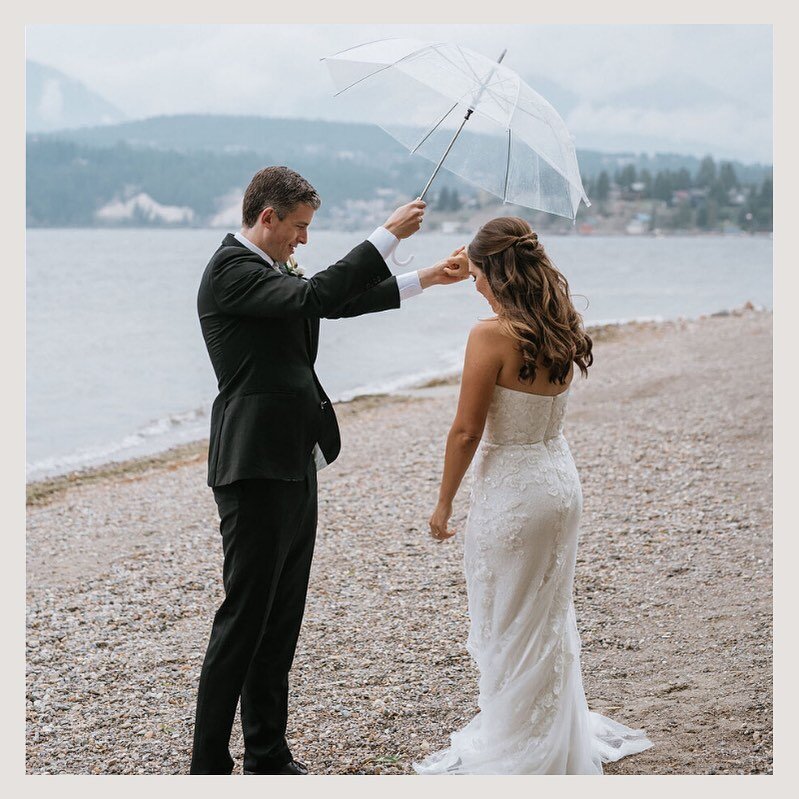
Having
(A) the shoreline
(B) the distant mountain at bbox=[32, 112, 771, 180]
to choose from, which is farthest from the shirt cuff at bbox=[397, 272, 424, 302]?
(B) the distant mountain at bbox=[32, 112, 771, 180]

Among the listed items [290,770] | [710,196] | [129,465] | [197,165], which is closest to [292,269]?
[290,770]

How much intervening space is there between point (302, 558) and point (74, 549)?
17.4ft

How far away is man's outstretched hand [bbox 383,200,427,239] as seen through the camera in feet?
12.8

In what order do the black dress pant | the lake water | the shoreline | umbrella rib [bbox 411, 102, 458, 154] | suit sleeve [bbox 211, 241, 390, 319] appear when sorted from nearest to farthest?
1. suit sleeve [bbox 211, 241, 390, 319]
2. the black dress pant
3. umbrella rib [bbox 411, 102, 458, 154]
4. the shoreline
5. the lake water

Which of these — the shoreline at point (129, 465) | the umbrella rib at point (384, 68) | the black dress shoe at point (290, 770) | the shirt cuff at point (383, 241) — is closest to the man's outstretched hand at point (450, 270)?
the shirt cuff at point (383, 241)

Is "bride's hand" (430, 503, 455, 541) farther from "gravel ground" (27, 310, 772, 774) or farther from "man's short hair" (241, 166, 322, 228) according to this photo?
"man's short hair" (241, 166, 322, 228)

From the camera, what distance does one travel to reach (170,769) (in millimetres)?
4562

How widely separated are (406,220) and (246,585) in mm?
1579

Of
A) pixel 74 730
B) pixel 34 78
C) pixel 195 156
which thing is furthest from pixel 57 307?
pixel 34 78

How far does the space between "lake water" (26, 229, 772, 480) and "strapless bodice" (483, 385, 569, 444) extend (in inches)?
401

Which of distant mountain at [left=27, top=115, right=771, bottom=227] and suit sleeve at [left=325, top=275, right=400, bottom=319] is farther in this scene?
distant mountain at [left=27, top=115, right=771, bottom=227]

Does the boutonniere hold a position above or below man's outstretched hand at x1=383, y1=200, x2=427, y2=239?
below

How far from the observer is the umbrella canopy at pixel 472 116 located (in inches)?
168

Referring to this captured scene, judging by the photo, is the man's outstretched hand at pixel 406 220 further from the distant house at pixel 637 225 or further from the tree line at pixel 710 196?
the distant house at pixel 637 225
